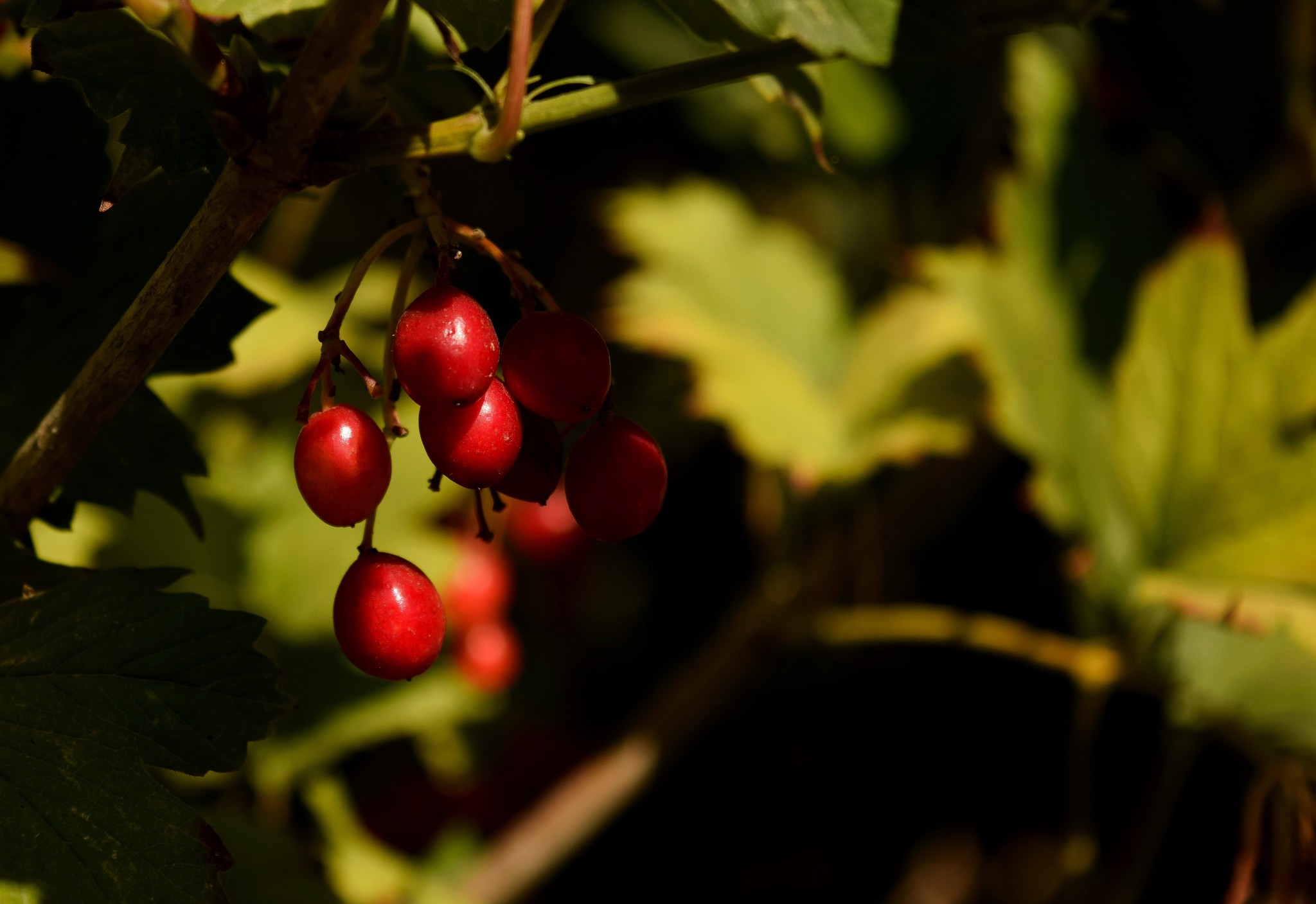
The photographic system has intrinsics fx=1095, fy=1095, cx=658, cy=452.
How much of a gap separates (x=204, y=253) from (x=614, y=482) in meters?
0.24

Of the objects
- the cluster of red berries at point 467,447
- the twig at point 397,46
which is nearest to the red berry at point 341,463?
the cluster of red berries at point 467,447

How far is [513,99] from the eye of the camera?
1.67 feet

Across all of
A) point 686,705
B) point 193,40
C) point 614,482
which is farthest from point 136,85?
point 686,705

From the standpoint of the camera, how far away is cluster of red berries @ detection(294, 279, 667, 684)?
21.4 inches

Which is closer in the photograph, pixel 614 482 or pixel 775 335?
pixel 614 482

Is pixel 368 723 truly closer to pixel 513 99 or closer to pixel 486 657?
pixel 486 657

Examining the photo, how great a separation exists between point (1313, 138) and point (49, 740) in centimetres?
174

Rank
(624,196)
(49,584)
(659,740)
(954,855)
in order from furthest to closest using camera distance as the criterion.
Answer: (624,196)
(954,855)
(659,740)
(49,584)

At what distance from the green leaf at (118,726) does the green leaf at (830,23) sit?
438 millimetres

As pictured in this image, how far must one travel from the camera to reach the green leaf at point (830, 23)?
553 millimetres

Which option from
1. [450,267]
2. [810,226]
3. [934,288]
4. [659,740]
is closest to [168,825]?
[450,267]

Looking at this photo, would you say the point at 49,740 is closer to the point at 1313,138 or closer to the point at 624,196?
the point at 624,196

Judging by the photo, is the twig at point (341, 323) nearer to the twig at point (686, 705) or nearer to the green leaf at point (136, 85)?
the green leaf at point (136, 85)

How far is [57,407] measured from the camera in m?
0.60
